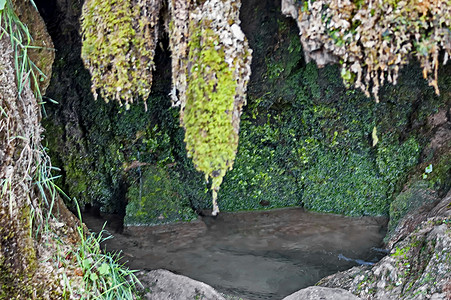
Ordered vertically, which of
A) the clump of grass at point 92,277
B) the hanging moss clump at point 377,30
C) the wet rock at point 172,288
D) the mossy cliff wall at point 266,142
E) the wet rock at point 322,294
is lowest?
the wet rock at point 322,294

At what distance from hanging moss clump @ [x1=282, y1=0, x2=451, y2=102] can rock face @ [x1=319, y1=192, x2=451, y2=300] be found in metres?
1.31

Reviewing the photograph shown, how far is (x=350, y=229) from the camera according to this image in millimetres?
5375

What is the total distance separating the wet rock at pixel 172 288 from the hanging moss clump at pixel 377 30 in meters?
1.94

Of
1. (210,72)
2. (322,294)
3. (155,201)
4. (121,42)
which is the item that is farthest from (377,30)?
(155,201)

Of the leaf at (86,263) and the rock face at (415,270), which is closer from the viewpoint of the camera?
the leaf at (86,263)

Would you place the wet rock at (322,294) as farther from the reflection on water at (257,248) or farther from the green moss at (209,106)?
the green moss at (209,106)

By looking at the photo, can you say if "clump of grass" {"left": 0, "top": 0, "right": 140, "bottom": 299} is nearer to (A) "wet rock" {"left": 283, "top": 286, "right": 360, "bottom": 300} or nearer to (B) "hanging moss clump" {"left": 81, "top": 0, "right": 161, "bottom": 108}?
(B) "hanging moss clump" {"left": 81, "top": 0, "right": 161, "bottom": 108}

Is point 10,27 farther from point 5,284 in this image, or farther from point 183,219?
point 183,219

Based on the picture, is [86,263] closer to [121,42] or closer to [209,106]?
[209,106]

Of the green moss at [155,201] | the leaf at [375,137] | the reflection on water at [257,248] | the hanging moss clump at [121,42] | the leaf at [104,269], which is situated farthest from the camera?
the green moss at [155,201]

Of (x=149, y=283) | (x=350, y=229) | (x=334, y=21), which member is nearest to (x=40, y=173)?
(x=149, y=283)

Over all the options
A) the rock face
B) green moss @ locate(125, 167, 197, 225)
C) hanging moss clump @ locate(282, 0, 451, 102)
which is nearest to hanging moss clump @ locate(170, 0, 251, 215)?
hanging moss clump @ locate(282, 0, 451, 102)

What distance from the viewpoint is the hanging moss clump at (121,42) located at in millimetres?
2846

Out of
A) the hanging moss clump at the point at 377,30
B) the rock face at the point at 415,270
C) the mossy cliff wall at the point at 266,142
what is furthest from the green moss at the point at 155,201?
the hanging moss clump at the point at 377,30
